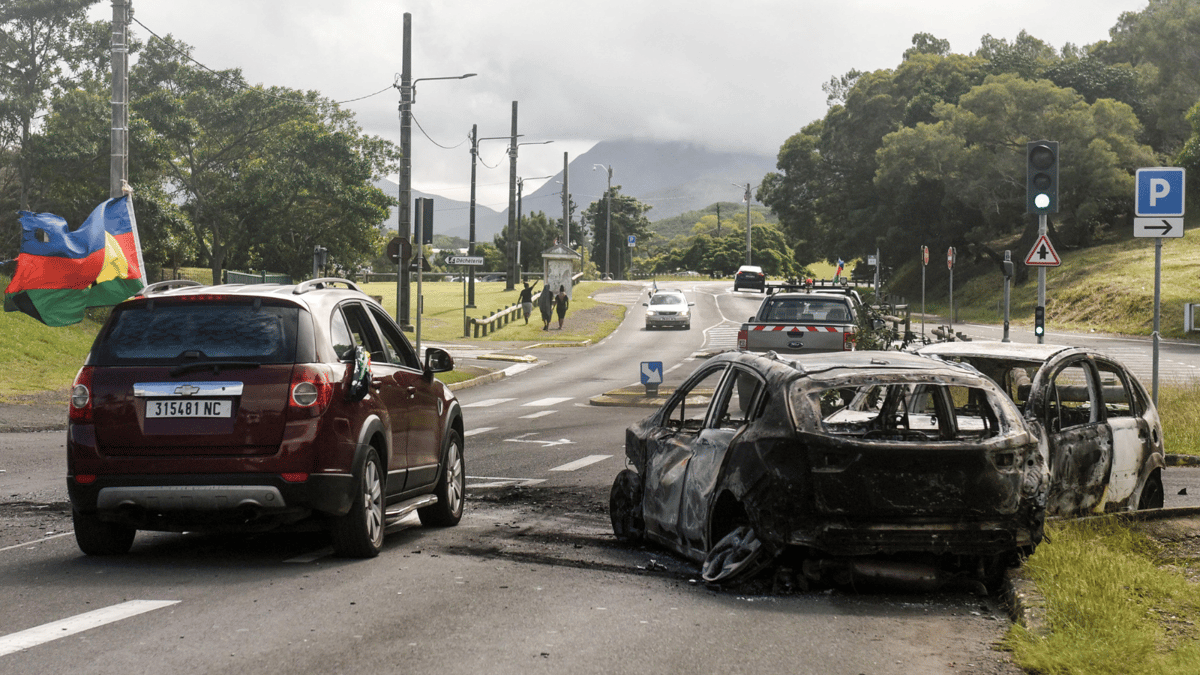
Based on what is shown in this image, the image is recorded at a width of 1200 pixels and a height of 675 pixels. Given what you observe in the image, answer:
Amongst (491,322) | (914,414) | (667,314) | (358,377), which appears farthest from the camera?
(667,314)

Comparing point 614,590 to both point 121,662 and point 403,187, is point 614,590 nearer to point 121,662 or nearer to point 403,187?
point 121,662

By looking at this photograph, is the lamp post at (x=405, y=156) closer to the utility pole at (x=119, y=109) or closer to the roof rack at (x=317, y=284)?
the utility pole at (x=119, y=109)

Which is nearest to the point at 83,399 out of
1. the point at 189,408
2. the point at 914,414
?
the point at 189,408

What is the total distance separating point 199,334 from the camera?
7.23 meters

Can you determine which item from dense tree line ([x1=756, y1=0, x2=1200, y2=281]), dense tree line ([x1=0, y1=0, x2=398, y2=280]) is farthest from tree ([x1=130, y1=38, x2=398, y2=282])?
dense tree line ([x1=756, y1=0, x2=1200, y2=281])

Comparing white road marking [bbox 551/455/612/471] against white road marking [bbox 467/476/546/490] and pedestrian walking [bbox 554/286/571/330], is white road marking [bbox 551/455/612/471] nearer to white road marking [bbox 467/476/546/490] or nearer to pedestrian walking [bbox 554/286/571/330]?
white road marking [bbox 467/476/546/490]

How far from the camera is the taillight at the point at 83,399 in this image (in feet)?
23.4

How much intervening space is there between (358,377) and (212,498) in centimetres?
107

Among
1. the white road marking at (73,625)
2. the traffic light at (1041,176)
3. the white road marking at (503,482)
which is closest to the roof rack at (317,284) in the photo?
the white road marking at (73,625)

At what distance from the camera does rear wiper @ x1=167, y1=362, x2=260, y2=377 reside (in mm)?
7043

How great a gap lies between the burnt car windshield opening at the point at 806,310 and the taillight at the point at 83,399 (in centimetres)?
1484

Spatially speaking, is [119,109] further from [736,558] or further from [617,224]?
[617,224]

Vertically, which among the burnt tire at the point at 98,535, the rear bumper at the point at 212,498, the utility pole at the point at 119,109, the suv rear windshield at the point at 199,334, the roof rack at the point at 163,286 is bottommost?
the burnt tire at the point at 98,535

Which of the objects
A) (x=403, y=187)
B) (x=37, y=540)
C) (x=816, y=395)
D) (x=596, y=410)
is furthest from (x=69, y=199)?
(x=816, y=395)
